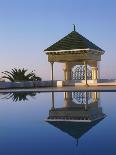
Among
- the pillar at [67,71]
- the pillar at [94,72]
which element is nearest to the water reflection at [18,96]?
the pillar at [67,71]

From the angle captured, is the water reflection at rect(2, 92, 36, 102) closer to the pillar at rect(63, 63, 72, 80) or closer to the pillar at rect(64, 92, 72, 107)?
the pillar at rect(64, 92, 72, 107)

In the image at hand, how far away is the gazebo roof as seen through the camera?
28.2 m

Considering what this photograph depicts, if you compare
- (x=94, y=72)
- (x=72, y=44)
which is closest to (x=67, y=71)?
(x=94, y=72)

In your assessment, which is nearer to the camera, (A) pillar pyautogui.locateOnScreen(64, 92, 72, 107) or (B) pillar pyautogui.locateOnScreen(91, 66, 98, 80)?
(A) pillar pyautogui.locateOnScreen(64, 92, 72, 107)

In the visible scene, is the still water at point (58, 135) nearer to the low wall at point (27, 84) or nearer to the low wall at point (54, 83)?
the low wall at point (27, 84)

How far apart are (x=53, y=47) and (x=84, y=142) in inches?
896

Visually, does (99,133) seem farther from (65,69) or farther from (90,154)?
(65,69)

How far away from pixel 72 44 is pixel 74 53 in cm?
85

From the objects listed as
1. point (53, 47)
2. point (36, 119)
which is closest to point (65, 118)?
point (36, 119)

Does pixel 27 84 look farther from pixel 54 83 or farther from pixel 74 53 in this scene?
pixel 74 53

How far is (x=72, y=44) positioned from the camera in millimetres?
29062

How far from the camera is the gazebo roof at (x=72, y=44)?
92.6ft

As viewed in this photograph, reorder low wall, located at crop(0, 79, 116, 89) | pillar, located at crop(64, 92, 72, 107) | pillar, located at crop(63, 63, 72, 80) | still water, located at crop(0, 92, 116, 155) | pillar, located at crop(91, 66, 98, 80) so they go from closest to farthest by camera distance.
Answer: still water, located at crop(0, 92, 116, 155)
pillar, located at crop(64, 92, 72, 107)
low wall, located at crop(0, 79, 116, 89)
pillar, located at crop(91, 66, 98, 80)
pillar, located at crop(63, 63, 72, 80)

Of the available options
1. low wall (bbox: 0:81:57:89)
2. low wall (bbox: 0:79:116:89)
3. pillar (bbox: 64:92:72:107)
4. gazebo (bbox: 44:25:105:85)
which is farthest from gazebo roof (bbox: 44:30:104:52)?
pillar (bbox: 64:92:72:107)
